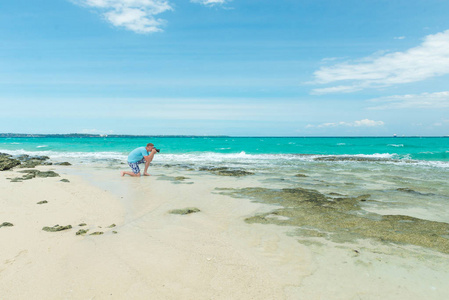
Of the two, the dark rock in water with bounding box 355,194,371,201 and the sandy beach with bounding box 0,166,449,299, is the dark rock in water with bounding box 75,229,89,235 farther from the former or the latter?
the dark rock in water with bounding box 355,194,371,201

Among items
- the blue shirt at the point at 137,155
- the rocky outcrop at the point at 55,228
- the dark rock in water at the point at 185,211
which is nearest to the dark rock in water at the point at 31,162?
the blue shirt at the point at 137,155

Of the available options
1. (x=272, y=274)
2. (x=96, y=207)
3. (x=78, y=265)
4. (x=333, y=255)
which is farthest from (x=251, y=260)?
(x=96, y=207)

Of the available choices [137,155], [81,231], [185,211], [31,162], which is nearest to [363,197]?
[185,211]

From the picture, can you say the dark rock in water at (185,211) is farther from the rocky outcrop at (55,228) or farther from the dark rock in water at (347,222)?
the rocky outcrop at (55,228)

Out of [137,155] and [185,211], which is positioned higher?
[137,155]

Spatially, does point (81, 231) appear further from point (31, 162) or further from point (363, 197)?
point (31, 162)

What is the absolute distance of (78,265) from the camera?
4.43 metres

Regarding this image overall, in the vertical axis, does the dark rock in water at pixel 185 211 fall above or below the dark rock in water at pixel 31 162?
above

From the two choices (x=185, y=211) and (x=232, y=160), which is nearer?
(x=185, y=211)

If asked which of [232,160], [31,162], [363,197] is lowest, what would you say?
[232,160]

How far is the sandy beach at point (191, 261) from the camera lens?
12.5ft

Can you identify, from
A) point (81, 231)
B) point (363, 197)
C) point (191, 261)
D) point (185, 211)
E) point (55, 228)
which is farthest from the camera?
point (363, 197)

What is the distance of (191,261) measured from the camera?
465 cm

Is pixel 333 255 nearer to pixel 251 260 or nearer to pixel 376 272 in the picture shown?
pixel 376 272
